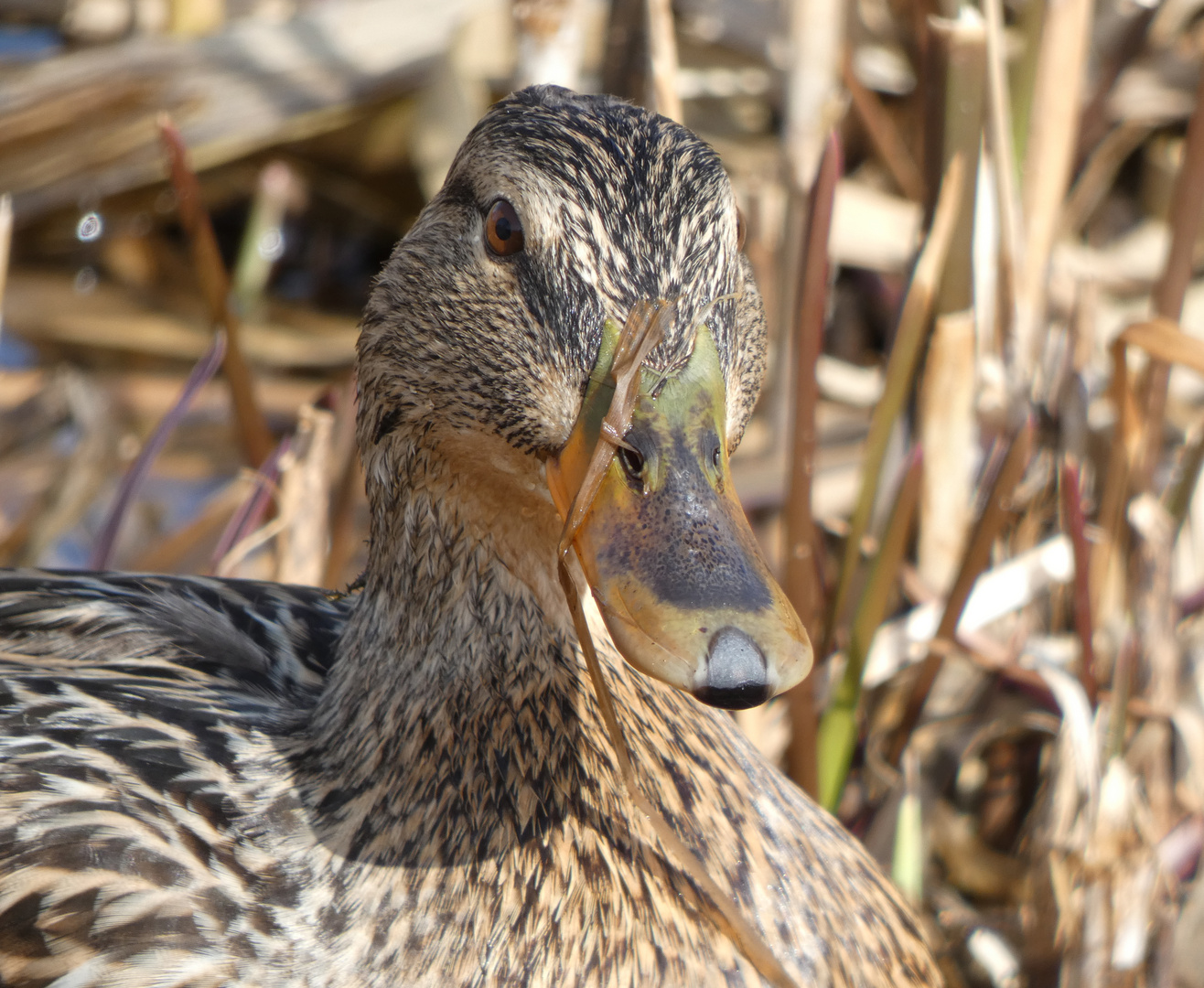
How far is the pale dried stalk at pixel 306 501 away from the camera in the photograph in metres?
2.44

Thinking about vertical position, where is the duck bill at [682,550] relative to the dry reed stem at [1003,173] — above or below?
below

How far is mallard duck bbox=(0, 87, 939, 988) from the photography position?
4.58 ft

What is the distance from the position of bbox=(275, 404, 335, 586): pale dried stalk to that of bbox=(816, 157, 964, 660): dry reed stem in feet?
2.99

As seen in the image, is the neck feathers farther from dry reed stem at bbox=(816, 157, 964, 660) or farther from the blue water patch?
the blue water patch

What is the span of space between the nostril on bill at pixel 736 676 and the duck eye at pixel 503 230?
0.54 metres

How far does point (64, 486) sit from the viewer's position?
309 cm

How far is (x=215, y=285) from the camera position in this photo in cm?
251

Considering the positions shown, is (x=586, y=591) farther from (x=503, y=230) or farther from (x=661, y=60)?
(x=661, y=60)

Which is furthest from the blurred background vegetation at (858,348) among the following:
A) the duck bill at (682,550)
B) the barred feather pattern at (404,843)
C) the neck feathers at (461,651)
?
the duck bill at (682,550)

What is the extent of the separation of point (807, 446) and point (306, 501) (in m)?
0.89

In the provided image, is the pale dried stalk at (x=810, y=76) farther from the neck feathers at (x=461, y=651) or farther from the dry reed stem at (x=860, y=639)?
the neck feathers at (x=461, y=651)

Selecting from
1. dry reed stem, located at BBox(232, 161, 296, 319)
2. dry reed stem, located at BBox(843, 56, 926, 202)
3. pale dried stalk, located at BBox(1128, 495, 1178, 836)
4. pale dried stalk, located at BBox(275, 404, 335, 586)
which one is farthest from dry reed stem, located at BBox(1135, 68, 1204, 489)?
dry reed stem, located at BBox(232, 161, 296, 319)

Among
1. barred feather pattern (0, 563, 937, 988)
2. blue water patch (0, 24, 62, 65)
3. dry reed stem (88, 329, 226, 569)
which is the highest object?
blue water patch (0, 24, 62, 65)

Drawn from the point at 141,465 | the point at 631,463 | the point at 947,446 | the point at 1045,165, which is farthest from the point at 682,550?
the point at 1045,165
